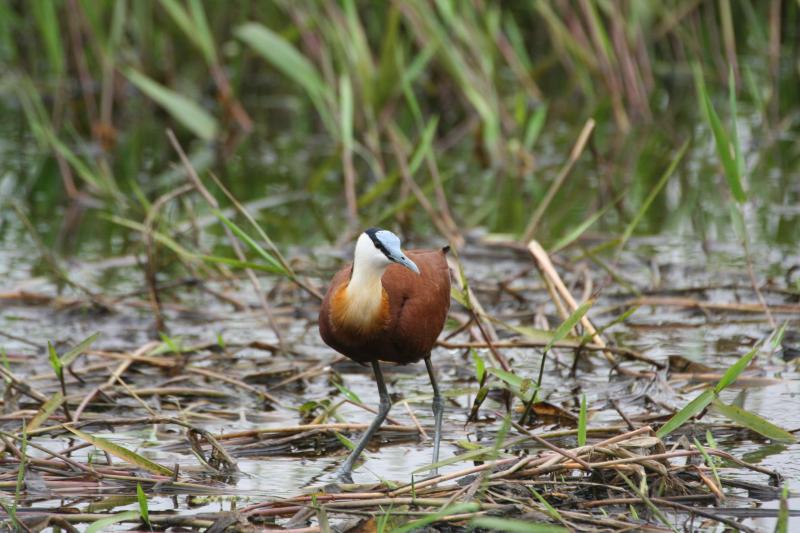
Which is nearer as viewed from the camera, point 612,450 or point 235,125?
point 612,450

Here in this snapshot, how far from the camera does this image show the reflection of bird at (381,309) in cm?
399

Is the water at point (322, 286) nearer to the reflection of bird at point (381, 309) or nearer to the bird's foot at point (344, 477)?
the bird's foot at point (344, 477)

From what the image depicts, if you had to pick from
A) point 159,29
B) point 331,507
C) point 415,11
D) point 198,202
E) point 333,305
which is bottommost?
point 331,507

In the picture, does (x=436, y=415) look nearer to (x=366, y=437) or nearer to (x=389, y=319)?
(x=366, y=437)

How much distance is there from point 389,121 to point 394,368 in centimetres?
289

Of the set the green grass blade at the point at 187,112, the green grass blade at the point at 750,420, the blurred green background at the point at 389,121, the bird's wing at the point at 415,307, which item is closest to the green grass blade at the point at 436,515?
the bird's wing at the point at 415,307

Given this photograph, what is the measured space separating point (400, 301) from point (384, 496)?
775mm

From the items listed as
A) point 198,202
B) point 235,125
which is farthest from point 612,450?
point 235,125

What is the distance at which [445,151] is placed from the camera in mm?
9930

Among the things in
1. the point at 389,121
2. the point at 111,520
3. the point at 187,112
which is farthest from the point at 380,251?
the point at 187,112

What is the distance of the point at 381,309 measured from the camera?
13.4 ft

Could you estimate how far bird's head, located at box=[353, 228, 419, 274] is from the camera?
12.8ft

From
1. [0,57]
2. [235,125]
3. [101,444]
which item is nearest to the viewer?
[101,444]

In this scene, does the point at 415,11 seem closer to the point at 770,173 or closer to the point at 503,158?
the point at 503,158
